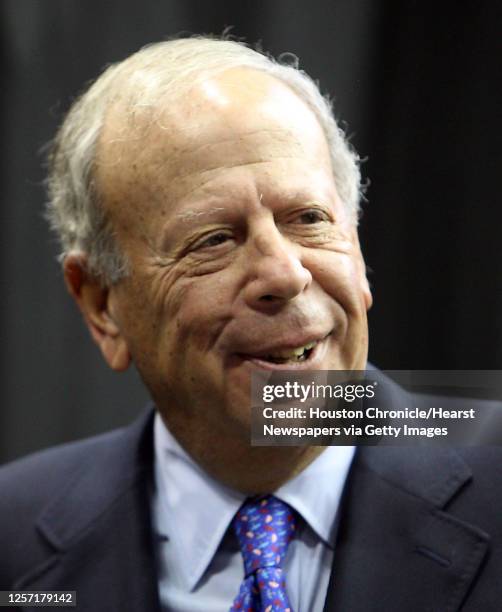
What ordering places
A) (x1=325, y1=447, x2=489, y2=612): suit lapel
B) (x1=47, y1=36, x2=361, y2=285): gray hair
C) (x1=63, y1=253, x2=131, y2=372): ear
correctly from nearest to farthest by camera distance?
(x1=325, y1=447, x2=489, y2=612): suit lapel
(x1=47, y1=36, x2=361, y2=285): gray hair
(x1=63, y1=253, x2=131, y2=372): ear

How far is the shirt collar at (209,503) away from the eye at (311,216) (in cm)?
27

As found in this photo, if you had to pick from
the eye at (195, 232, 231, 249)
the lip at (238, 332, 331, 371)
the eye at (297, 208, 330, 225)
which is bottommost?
the lip at (238, 332, 331, 371)

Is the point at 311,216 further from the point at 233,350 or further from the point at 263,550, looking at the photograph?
the point at 263,550

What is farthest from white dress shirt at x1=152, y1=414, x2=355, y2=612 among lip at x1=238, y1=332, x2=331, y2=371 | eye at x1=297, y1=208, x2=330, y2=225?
eye at x1=297, y1=208, x2=330, y2=225

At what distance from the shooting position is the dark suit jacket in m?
0.94

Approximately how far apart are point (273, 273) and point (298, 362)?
0.10 meters

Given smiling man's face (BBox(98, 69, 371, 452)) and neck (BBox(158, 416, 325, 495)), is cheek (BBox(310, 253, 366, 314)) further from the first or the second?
neck (BBox(158, 416, 325, 495))

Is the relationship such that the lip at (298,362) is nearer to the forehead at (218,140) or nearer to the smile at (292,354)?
the smile at (292,354)

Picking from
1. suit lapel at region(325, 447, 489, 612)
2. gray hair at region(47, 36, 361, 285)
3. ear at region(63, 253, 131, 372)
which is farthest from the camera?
ear at region(63, 253, 131, 372)

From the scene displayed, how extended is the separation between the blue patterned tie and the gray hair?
0.33 m

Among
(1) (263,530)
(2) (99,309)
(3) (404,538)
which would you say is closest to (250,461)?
(1) (263,530)


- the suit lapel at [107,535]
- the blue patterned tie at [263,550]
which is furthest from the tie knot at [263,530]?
the suit lapel at [107,535]

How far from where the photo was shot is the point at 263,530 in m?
1.05

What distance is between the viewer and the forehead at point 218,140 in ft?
3.22
